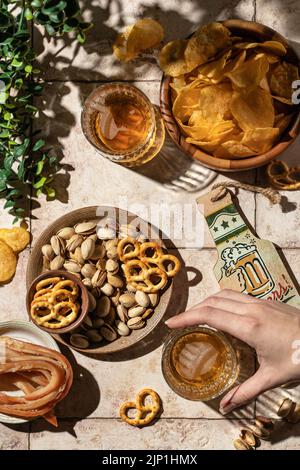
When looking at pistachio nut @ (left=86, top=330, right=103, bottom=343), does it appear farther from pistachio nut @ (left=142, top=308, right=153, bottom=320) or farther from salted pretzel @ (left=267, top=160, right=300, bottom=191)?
salted pretzel @ (left=267, top=160, right=300, bottom=191)

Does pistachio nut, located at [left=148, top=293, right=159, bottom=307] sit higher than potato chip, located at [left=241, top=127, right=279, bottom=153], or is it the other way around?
potato chip, located at [left=241, top=127, right=279, bottom=153]

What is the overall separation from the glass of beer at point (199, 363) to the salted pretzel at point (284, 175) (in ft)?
1.41

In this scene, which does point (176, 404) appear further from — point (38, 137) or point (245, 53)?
point (245, 53)

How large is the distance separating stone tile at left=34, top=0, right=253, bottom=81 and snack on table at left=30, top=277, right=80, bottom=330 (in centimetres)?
59

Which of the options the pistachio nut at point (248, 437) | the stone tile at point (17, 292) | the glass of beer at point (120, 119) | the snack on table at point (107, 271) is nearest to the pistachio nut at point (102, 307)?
the snack on table at point (107, 271)

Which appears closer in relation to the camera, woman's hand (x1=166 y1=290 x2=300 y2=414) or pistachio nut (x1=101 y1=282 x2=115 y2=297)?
woman's hand (x1=166 y1=290 x2=300 y2=414)

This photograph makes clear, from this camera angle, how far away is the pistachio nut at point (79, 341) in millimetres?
1726

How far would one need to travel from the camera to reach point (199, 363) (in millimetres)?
1796

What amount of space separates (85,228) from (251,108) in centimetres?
52

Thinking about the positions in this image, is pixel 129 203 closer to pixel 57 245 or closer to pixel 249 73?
pixel 57 245

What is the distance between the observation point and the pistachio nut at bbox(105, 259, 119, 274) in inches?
68.8

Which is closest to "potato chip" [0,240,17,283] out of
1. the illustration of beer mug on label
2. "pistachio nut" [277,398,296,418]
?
the illustration of beer mug on label

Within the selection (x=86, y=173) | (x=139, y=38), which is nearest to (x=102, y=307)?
(x=86, y=173)
